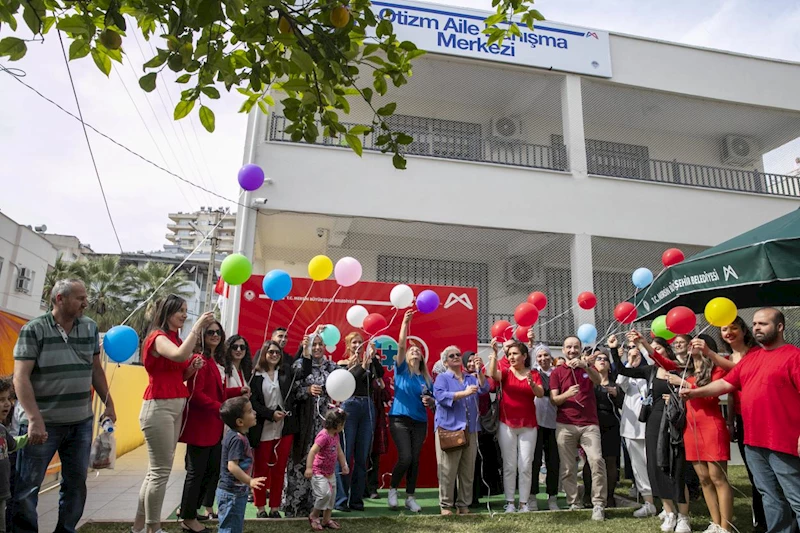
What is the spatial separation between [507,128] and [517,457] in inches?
307

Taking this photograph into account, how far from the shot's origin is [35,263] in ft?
78.8

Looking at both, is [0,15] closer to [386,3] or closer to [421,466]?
[421,466]

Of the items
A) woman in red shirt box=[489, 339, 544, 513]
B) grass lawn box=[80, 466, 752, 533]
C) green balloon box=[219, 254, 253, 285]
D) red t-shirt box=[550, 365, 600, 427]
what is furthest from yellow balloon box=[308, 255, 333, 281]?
red t-shirt box=[550, 365, 600, 427]

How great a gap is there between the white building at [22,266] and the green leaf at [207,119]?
22897mm

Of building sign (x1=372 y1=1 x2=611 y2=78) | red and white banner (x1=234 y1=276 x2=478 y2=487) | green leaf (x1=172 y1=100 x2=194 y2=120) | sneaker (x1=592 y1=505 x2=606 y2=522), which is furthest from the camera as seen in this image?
building sign (x1=372 y1=1 x2=611 y2=78)

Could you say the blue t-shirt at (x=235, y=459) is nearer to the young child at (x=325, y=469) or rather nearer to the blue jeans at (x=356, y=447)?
the young child at (x=325, y=469)

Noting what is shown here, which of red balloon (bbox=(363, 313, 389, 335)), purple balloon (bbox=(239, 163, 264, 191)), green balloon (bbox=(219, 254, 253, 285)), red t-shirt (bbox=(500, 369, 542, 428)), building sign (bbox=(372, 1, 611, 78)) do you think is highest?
building sign (bbox=(372, 1, 611, 78))

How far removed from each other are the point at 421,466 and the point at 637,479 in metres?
2.42

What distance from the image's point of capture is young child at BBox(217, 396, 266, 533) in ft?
11.1

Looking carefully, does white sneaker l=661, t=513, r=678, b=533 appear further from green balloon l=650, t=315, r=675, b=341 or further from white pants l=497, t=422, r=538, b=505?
green balloon l=650, t=315, r=675, b=341

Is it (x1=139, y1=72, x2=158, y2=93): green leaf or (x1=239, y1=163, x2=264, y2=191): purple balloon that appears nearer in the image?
(x1=139, y1=72, x2=158, y2=93): green leaf

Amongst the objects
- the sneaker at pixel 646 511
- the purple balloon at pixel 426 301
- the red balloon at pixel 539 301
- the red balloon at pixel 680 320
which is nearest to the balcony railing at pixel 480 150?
the red balloon at pixel 539 301

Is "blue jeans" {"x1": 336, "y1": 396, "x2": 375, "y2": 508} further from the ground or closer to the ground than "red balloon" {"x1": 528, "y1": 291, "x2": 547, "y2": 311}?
closer to the ground

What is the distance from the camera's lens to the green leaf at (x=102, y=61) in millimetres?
2187
